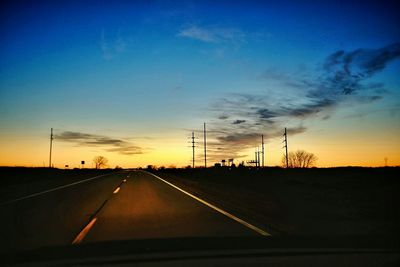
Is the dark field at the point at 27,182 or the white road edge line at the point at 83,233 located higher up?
the dark field at the point at 27,182

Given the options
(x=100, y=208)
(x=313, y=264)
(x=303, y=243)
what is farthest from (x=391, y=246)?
(x=100, y=208)

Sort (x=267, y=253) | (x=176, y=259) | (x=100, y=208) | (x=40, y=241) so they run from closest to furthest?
(x=176, y=259) → (x=267, y=253) → (x=40, y=241) → (x=100, y=208)

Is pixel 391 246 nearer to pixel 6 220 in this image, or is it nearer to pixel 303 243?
pixel 303 243

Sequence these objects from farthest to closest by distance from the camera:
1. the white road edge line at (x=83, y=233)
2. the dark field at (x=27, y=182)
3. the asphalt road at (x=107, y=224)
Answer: the dark field at (x=27, y=182) < the asphalt road at (x=107, y=224) < the white road edge line at (x=83, y=233)

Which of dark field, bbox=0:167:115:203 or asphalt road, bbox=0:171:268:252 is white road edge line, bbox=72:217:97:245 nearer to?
asphalt road, bbox=0:171:268:252

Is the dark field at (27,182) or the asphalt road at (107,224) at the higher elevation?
the dark field at (27,182)

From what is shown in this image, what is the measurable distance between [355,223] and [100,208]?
903 cm

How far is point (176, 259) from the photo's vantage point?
628 cm

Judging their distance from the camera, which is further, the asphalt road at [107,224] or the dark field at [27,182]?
the dark field at [27,182]

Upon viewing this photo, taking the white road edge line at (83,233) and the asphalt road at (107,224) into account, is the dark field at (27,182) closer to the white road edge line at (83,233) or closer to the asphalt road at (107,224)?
the asphalt road at (107,224)

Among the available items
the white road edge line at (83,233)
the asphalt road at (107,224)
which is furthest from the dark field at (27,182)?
the white road edge line at (83,233)

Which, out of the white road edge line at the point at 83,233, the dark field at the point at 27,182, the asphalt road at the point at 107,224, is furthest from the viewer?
the dark field at the point at 27,182

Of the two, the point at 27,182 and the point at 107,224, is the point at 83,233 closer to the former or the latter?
the point at 107,224

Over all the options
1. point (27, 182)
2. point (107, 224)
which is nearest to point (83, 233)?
point (107, 224)
